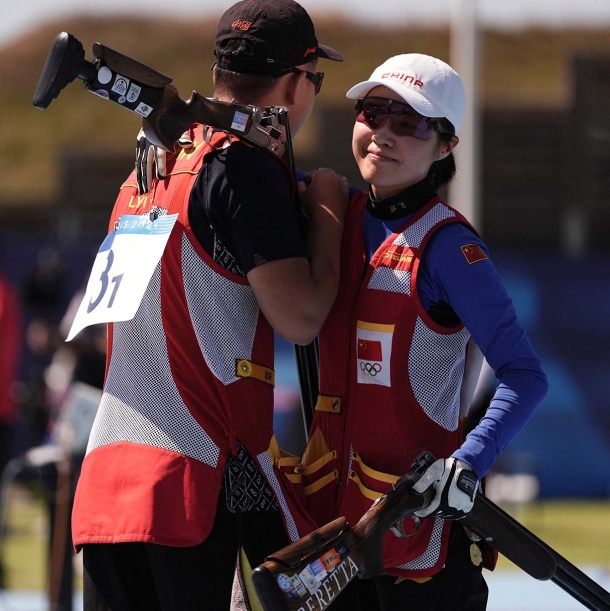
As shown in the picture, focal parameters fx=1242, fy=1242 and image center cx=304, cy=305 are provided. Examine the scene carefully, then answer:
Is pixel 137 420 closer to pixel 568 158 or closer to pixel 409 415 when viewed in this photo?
pixel 409 415

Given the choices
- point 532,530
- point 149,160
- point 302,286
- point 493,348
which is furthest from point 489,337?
point 532,530

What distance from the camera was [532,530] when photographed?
10.3 metres

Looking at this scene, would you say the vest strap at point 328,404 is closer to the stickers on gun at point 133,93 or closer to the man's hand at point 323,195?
the man's hand at point 323,195

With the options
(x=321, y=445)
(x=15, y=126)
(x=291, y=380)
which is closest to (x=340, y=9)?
(x=15, y=126)

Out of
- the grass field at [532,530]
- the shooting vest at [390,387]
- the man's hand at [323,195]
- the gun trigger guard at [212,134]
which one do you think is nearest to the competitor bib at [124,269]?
the gun trigger guard at [212,134]

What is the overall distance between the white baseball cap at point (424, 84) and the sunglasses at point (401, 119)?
0.10 ft

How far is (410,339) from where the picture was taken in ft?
9.41

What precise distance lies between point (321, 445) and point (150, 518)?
565 mm

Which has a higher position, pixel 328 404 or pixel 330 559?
pixel 328 404

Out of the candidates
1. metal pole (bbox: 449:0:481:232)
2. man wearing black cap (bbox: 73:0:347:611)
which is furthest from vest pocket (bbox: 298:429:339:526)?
metal pole (bbox: 449:0:481:232)

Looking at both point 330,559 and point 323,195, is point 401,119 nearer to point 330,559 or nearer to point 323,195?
point 323,195

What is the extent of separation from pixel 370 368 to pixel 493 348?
326mm

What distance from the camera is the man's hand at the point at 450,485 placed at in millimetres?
2605

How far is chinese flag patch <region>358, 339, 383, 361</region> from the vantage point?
2.90m
